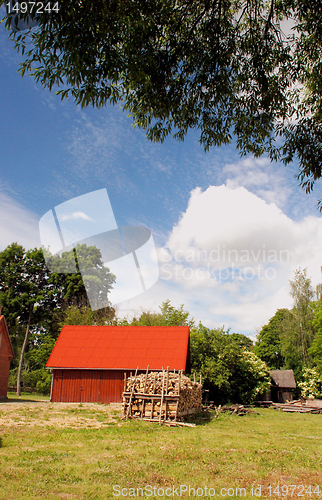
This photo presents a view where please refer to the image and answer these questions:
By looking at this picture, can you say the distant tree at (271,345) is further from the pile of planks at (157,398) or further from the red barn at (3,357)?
the pile of planks at (157,398)

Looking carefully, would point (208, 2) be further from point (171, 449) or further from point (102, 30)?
point (171, 449)

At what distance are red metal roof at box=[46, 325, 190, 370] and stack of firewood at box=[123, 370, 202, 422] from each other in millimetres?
5474

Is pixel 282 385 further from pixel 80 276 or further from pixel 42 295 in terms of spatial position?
pixel 42 295

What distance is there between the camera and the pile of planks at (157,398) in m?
17.6

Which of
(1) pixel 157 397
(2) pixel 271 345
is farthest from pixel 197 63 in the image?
(2) pixel 271 345

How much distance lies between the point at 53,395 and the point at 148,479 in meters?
21.9

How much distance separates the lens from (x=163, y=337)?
2802cm

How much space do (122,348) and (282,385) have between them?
2694 centimetres

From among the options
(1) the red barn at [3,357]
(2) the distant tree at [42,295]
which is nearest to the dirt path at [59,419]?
(1) the red barn at [3,357]

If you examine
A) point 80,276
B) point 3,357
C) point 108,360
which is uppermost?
point 80,276

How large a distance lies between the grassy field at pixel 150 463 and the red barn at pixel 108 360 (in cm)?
1117

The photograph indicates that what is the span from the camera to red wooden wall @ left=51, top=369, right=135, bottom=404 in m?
26.1

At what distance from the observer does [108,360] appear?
2664 cm

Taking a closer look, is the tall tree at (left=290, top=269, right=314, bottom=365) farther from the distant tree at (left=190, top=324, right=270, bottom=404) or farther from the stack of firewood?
the stack of firewood
